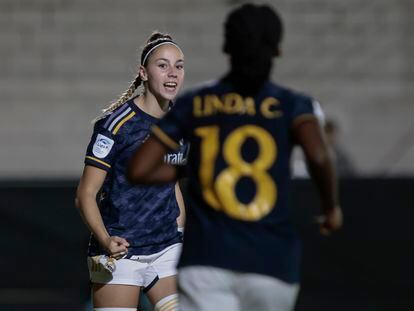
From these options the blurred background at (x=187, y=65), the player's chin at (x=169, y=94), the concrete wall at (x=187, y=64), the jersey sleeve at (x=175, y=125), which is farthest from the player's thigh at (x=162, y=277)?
the concrete wall at (x=187, y=64)

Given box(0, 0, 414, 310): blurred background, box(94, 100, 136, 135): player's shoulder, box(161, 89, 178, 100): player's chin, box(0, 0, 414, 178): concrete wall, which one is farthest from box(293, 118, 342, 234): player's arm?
box(0, 0, 414, 178): concrete wall

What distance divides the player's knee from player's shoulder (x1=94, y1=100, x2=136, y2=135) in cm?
83

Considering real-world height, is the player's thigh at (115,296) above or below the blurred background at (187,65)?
above

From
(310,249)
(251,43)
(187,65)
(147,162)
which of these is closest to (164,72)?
(147,162)

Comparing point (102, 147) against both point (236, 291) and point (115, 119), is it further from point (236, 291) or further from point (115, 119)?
point (236, 291)

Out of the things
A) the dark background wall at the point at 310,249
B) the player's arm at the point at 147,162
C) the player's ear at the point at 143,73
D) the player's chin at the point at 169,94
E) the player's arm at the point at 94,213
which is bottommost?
the dark background wall at the point at 310,249

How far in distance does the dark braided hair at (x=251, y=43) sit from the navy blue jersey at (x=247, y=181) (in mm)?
55

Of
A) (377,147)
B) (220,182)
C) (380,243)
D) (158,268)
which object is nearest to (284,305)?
(220,182)

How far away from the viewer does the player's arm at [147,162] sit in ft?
12.3

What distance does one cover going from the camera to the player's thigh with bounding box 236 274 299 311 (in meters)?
3.56

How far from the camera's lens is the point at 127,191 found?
5215 millimetres

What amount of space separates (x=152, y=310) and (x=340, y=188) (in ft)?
15.4

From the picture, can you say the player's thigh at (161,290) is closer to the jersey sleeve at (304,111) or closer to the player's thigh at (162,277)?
the player's thigh at (162,277)

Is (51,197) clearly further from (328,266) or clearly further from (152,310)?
(152,310)
